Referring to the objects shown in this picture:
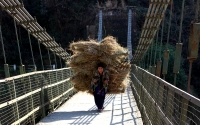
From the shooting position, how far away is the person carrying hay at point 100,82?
610 centimetres

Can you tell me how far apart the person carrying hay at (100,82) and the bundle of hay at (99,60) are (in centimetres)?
11

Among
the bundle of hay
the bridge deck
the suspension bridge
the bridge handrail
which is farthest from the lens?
the bridge handrail

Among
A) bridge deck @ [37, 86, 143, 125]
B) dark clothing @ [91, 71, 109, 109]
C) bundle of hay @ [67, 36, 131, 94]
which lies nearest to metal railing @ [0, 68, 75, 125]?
bridge deck @ [37, 86, 143, 125]

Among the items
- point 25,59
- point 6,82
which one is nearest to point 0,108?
point 6,82

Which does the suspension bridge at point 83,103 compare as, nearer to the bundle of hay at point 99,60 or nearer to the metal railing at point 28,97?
the metal railing at point 28,97

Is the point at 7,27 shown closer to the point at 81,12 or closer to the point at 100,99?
the point at 81,12

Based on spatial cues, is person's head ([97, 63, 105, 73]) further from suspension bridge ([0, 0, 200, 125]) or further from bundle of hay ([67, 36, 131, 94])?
suspension bridge ([0, 0, 200, 125])

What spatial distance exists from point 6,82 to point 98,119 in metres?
2.04

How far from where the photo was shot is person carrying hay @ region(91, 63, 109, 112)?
6.10 meters

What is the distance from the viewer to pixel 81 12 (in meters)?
29.4

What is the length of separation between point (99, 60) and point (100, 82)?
0.43m

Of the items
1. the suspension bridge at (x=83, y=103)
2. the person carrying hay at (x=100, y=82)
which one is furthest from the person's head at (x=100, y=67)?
the suspension bridge at (x=83, y=103)

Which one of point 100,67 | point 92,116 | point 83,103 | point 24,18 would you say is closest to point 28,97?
point 92,116

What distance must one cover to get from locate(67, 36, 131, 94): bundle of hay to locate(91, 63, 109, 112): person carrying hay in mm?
113
